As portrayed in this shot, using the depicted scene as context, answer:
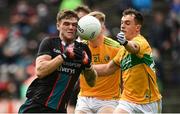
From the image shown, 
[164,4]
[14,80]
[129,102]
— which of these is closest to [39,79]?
[129,102]

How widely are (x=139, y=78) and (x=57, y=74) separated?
1.56 metres

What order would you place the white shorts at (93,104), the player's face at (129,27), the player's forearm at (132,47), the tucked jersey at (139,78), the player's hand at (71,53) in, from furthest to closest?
1. the white shorts at (93,104)
2. the player's face at (129,27)
3. the tucked jersey at (139,78)
4. the player's forearm at (132,47)
5. the player's hand at (71,53)

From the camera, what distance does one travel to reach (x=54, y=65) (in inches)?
410

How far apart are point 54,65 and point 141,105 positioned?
2.09m

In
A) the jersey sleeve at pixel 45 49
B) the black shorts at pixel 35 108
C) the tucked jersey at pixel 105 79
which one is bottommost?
the black shorts at pixel 35 108

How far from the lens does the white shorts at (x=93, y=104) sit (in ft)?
42.3

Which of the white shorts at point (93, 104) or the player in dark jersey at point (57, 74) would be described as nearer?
the player in dark jersey at point (57, 74)

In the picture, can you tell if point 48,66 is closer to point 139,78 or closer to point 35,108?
point 35,108

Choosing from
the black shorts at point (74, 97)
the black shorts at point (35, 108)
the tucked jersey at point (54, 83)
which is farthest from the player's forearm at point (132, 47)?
the black shorts at point (74, 97)

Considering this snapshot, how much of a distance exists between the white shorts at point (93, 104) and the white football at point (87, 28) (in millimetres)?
1911

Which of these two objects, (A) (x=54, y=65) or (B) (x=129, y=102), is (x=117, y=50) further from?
(A) (x=54, y=65)

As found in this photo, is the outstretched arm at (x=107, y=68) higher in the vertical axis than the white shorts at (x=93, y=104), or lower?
higher

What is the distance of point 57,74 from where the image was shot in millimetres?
10859

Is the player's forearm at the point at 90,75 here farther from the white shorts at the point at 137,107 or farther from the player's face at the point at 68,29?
the white shorts at the point at 137,107
